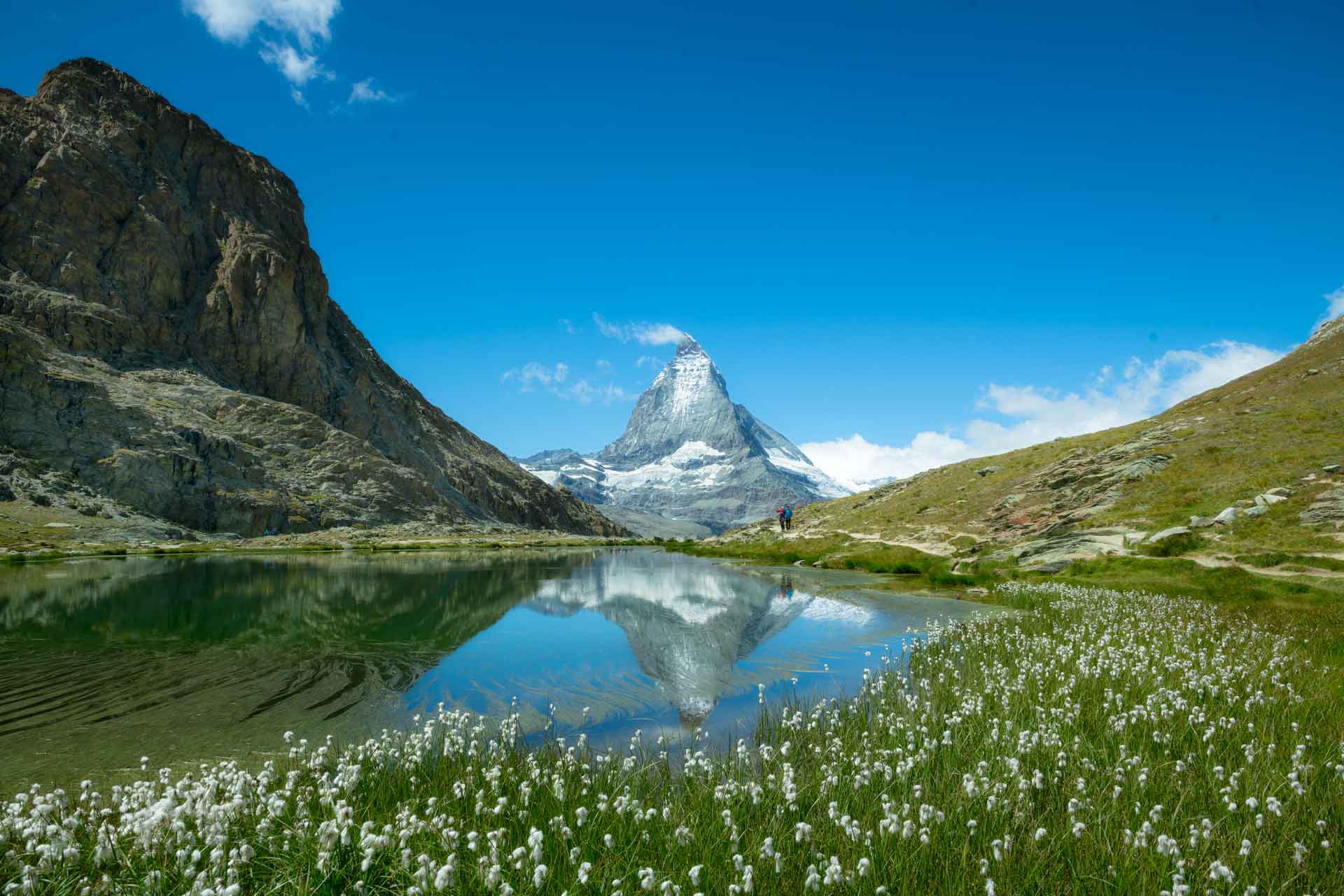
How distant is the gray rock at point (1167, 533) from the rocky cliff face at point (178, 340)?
103m

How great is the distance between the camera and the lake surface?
41.2 ft

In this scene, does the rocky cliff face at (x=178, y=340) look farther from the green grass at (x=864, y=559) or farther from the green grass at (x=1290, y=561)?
the green grass at (x=1290, y=561)

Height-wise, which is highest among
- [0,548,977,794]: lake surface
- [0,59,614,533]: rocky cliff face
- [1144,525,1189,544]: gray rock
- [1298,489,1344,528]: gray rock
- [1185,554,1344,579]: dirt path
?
[0,59,614,533]: rocky cliff face

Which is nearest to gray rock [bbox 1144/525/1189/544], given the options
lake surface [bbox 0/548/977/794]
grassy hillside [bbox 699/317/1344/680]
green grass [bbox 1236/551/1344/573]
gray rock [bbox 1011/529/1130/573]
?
grassy hillside [bbox 699/317/1344/680]

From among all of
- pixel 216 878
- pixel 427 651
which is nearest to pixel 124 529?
pixel 427 651

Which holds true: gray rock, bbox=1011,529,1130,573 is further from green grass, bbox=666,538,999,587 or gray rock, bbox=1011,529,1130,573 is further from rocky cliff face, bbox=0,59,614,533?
rocky cliff face, bbox=0,59,614,533

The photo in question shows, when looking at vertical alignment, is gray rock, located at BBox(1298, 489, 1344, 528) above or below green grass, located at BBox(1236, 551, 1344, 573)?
above

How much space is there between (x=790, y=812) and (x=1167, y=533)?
37.0m

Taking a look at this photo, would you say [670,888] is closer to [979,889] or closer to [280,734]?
[979,889]

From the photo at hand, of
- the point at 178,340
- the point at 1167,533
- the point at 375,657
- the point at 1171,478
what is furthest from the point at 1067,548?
the point at 178,340

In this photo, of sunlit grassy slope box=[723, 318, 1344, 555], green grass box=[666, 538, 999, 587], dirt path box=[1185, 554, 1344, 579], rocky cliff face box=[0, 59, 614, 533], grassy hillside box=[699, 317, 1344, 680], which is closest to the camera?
dirt path box=[1185, 554, 1344, 579]

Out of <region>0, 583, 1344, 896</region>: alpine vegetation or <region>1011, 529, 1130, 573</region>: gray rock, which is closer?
<region>0, 583, 1344, 896</region>: alpine vegetation

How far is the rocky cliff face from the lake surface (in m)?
60.6

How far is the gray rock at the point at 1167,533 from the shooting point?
111 ft
